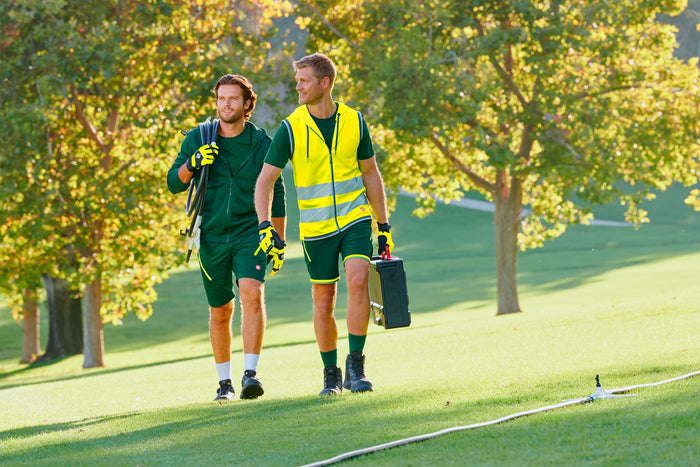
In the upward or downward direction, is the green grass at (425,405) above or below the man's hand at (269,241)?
below

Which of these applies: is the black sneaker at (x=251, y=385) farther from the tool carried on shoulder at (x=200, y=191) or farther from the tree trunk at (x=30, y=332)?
the tree trunk at (x=30, y=332)

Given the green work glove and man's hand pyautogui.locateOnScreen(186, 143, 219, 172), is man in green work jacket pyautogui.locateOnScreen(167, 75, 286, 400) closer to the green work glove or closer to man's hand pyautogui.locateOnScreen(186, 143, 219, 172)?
man's hand pyautogui.locateOnScreen(186, 143, 219, 172)

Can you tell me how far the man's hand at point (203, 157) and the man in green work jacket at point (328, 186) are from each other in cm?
51

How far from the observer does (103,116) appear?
19.7m

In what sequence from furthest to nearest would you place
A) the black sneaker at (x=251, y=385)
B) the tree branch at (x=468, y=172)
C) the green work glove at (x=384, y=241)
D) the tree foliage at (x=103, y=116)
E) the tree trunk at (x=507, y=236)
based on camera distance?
the tree trunk at (x=507, y=236) < the tree branch at (x=468, y=172) < the tree foliage at (x=103, y=116) < the black sneaker at (x=251, y=385) < the green work glove at (x=384, y=241)

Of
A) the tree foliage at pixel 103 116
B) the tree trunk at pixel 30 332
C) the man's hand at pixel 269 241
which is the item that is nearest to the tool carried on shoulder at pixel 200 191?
the man's hand at pixel 269 241

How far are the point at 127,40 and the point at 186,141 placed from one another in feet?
38.2

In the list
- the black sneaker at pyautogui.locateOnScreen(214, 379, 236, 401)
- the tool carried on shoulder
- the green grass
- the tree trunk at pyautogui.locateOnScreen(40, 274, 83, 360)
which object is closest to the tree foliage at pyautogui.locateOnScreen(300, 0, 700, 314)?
the green grass

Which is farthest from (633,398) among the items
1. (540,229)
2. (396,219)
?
(396,219)

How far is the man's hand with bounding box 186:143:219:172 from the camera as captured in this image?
23.6ft

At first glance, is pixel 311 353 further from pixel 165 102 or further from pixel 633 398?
pixel 633 398

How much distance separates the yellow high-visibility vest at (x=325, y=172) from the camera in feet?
22.5

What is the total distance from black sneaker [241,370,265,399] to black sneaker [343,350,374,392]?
683 mm

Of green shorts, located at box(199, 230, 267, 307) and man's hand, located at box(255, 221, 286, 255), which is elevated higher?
man's hand, located at box(255, 221, 286, 255)
